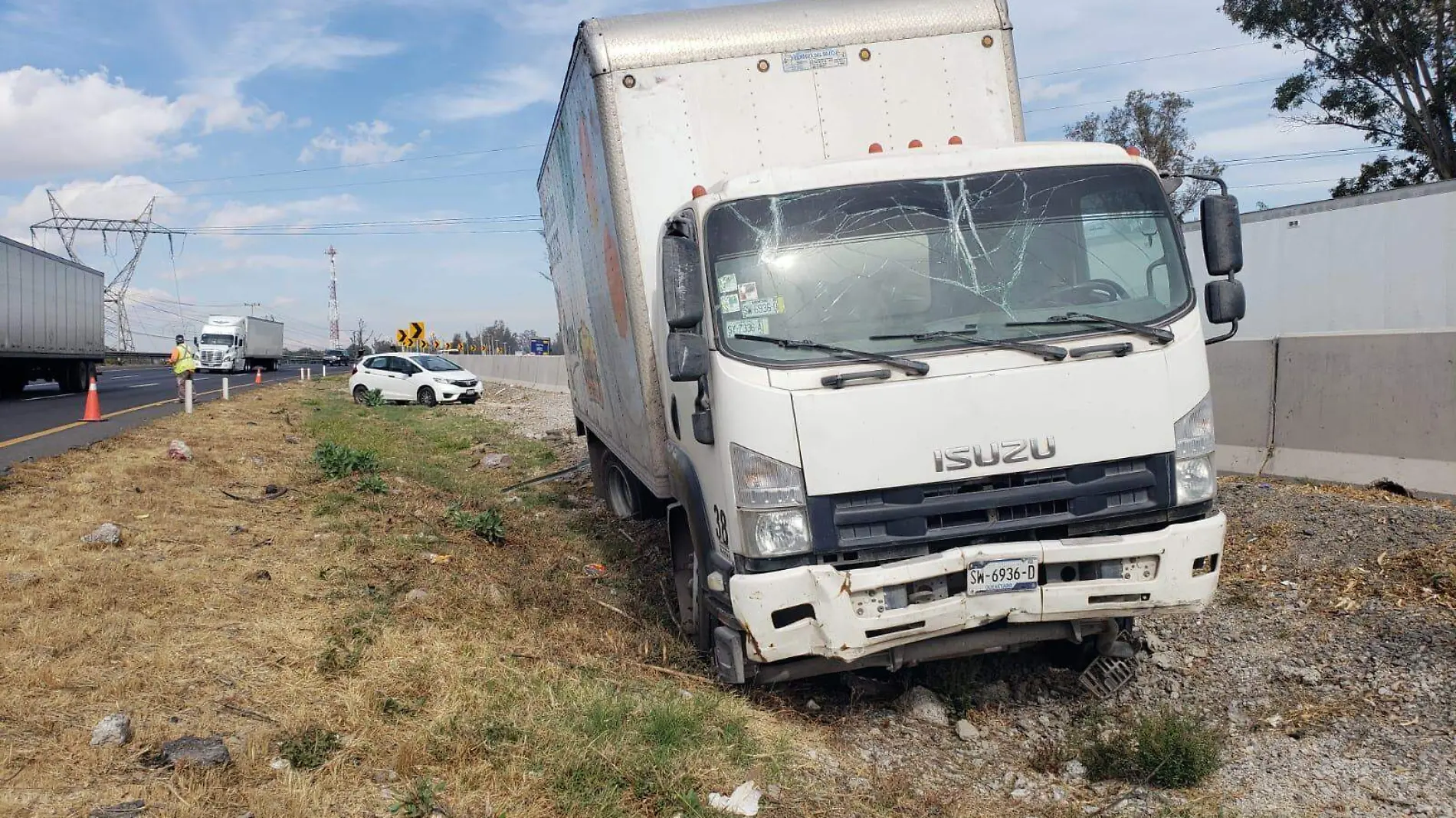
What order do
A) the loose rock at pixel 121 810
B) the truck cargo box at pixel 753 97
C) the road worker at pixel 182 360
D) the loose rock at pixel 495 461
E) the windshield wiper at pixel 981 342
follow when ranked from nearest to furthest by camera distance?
the loose rock at pixel 121 810 < the windshield wiper at pixel 981 342 < the truck cargo box at pixel 753 97 < the loose rock at pixel 495 461 < the road worker at pixel 182 360

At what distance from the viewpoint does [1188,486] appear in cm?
455

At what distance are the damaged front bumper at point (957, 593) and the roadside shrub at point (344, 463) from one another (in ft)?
27.4

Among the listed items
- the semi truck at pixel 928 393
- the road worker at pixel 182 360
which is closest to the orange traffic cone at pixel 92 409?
the road worker at pixel 182 360

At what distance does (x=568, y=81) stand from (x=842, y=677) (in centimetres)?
398

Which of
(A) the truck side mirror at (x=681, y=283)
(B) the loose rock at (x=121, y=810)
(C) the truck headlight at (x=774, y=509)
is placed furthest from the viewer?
(A) the truck side mirror at (x=681, y=283)

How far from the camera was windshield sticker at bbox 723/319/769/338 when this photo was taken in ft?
15.3

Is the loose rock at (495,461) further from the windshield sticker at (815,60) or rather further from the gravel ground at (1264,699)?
the gravel ground at (1264,699)

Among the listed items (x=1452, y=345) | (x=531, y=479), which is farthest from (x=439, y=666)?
(x=531, y=479)

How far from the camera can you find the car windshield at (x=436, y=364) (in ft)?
96.5

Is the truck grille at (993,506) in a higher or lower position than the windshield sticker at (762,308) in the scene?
lower

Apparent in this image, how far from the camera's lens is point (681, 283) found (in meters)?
4.66

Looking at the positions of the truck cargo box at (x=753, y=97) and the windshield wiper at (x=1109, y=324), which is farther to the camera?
the truck cargo box at (x=753, y=97)

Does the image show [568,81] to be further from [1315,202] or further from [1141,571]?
[1315,202]

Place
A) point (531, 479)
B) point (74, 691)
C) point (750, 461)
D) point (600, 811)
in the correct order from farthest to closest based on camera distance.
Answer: point (531, 479) < point (74, 691) < point (750, 461) < point (600, 811)
